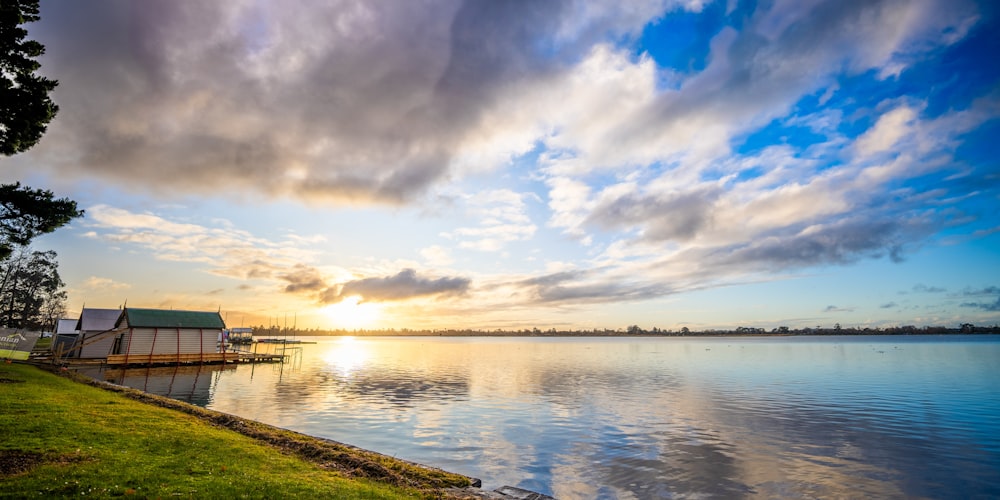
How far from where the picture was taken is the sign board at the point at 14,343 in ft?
152

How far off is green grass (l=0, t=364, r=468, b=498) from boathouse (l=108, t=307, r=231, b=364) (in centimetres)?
4972

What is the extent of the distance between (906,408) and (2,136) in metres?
61.8

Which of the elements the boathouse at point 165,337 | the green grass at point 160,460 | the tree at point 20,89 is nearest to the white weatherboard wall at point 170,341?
the boathouse at point 165,337

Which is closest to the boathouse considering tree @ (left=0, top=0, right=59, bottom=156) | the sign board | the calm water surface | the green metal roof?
the green metal roof

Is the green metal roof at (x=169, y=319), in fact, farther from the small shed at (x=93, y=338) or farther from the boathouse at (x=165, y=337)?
the small shed at (x=93, y=338)

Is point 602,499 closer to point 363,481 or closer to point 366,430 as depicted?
point 363,481

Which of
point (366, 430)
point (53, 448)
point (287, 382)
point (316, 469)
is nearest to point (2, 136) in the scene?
point (53, 448)

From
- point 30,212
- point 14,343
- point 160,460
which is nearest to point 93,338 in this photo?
point 14,343

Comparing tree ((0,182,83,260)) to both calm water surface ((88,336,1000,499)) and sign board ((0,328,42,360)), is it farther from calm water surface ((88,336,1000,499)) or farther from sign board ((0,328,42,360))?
sign board ((0,328,42,360))

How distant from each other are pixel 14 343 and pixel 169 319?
2358 cm

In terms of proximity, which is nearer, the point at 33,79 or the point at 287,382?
the point at 33,79

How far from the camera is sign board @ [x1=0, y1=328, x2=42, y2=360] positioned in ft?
152

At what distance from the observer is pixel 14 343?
154ft

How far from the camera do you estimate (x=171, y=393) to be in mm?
43844
